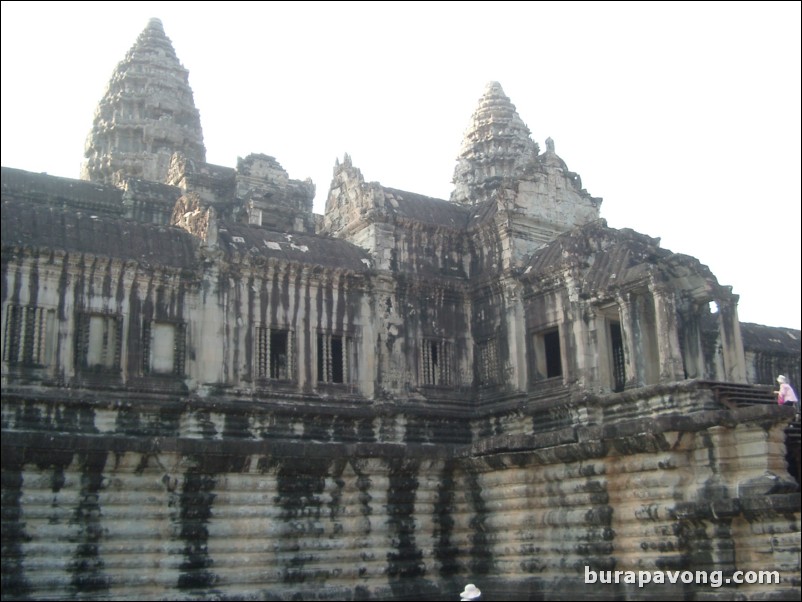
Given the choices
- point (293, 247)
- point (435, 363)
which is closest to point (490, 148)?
point (435, 363)

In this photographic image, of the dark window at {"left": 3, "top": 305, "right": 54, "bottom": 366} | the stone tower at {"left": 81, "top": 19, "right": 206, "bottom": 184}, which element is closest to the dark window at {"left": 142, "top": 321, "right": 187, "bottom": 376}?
the dark window at {"left": 3, "top": 305, "right": 54, "bottom": 366}

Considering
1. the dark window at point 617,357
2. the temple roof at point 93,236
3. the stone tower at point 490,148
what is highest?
the stone tower at point 490,148

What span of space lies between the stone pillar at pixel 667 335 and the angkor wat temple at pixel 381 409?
67 millimetres

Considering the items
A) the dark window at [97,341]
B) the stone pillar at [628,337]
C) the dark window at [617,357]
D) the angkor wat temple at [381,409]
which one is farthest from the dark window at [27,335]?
the dark window at [617,357]

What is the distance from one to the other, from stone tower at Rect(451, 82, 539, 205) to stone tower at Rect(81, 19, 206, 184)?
14051mm

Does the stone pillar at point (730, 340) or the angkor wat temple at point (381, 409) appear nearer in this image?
the angkor wat temple at point (381, 409)

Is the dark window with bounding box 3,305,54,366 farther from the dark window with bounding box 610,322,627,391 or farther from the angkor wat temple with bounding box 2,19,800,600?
the dark window with bounding box 610,322,627,391

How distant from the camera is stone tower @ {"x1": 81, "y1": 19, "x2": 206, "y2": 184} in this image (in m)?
46.8

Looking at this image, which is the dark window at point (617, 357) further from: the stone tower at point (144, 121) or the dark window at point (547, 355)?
the stone tower at point (144, 121)

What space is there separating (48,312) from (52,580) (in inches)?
250

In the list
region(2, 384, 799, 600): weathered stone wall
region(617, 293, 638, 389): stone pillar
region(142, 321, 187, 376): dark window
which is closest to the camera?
region(2, 384, 799, 600): weathered stone wall

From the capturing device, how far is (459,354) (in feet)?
84.0

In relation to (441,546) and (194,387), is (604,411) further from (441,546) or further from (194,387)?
(194,387)

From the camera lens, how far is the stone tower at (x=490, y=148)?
1921 inches
